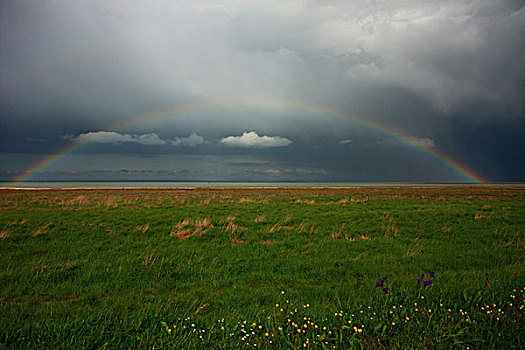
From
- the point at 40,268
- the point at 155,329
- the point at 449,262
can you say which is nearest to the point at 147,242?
the point at 40,268

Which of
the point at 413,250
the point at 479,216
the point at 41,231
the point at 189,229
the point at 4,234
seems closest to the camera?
the point at 413,250

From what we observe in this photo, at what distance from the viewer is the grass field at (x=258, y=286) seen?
466 centimetres

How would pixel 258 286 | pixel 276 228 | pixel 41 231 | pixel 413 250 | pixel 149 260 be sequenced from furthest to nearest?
pixel 276 228 → pixel 41 231 → pixel 413 250 → pixel 149 260 → pixel 258 286

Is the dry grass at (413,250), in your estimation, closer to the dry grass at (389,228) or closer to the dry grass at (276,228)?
the dry grass at (389,228)

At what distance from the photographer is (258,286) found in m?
7.20

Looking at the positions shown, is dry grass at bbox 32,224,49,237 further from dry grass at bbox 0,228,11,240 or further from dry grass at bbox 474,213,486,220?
dry grass at bbox 474,213,486,220

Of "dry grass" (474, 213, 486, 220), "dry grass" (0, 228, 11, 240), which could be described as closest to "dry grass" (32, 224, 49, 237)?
"dry grass" (0, 228, 11, 240)

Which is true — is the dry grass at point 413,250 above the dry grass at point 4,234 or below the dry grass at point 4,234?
above

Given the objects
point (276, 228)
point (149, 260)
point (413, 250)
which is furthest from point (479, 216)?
point (149, 260)

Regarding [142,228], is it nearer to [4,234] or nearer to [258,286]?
[4,234]

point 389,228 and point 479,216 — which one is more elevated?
point 479,216

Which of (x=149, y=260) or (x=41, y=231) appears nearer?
(x=149, y=260)

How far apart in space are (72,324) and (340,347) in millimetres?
4459

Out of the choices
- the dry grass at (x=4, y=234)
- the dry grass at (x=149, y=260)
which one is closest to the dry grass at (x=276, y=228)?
the dry grass at (x=149, y=260)
